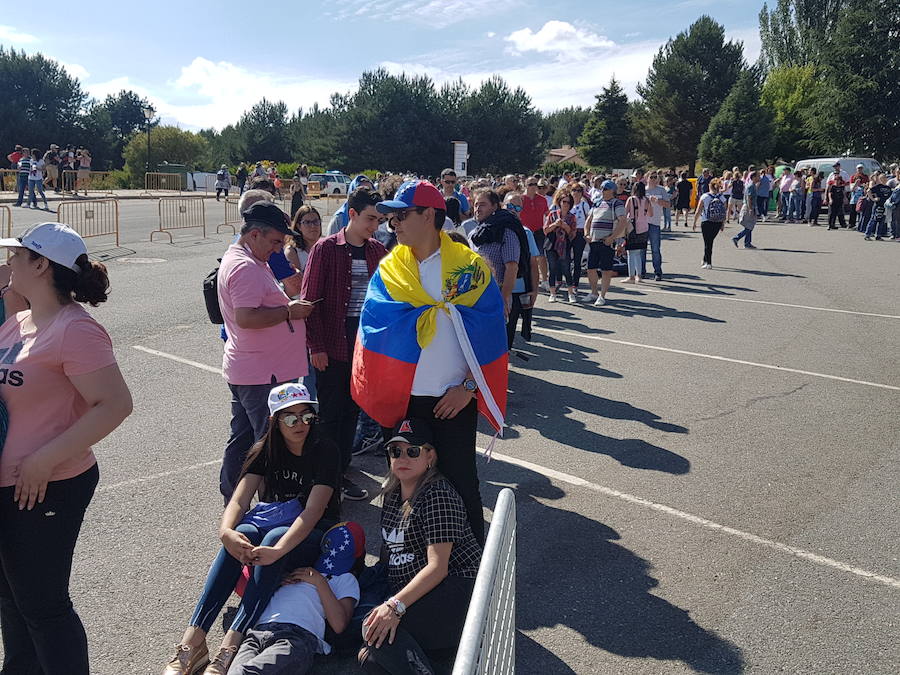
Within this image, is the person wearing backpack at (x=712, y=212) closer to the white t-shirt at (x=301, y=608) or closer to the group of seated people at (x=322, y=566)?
the group of seated people at (x=322, y=566)

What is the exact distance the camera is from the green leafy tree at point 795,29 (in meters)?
64.8

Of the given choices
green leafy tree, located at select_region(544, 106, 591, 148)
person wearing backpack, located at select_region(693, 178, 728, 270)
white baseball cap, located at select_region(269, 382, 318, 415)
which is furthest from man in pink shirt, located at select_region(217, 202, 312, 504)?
green leafy tree, located at select_region(544, 106, 591, 148)

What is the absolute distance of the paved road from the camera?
3516 millimetres

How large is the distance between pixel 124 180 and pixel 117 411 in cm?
5105

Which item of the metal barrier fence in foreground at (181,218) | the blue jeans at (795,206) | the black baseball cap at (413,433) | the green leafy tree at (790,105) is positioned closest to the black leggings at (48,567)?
the black baseball cap at (413,433)

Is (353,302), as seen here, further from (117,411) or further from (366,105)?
(366,105)

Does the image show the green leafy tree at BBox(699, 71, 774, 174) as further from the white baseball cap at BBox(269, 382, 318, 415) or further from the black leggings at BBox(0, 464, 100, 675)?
the black leggings at BBox(0, 464, 100, 675)

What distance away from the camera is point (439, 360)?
11.6 ft

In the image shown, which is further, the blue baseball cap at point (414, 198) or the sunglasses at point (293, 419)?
the sunglasses at point (293, 419)

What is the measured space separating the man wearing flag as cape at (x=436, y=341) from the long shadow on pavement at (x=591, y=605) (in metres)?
0.70

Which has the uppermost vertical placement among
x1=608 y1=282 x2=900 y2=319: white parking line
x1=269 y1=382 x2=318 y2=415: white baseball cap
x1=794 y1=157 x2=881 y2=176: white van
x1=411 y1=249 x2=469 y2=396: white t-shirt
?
x1=794 y1=157 x2=881 y2=176: white van

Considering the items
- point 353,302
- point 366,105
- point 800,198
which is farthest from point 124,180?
point 353,302

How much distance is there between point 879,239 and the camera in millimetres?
22141

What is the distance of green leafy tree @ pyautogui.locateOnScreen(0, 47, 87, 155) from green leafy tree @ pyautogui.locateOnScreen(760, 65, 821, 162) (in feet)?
187
